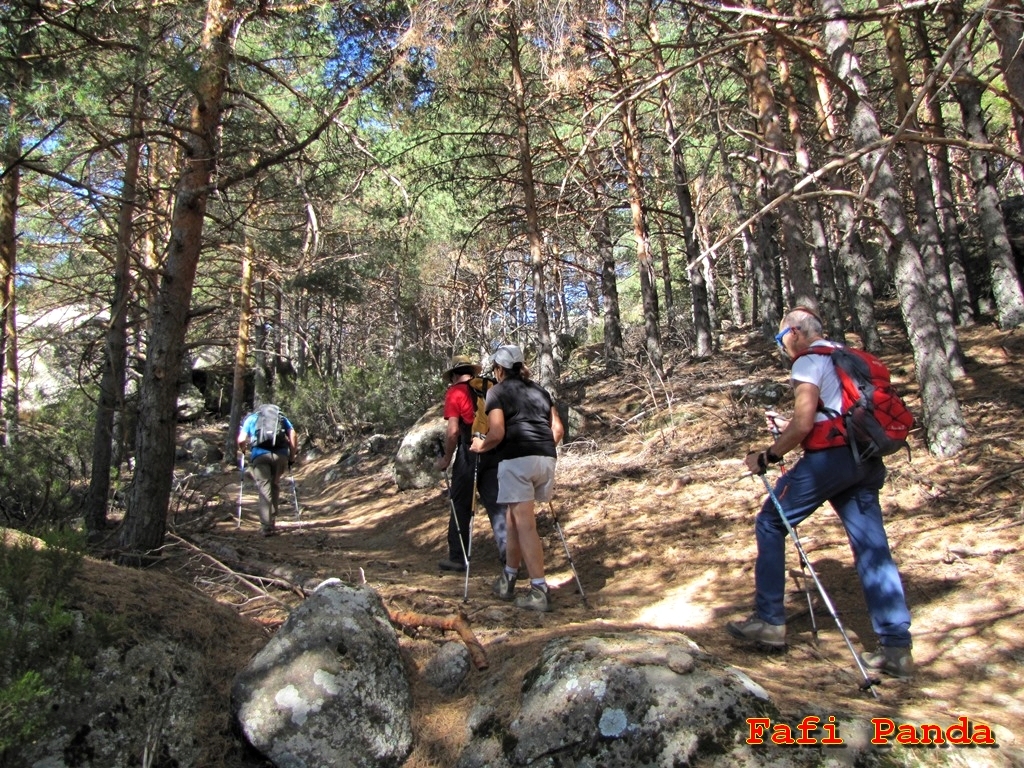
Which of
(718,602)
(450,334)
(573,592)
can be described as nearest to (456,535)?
(573,592)

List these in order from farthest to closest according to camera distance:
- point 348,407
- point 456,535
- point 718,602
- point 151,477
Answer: point 348,407 → point 456,535 → point 151,477 → point 718,602

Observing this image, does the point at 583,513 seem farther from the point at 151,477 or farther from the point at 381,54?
the point at 381,54

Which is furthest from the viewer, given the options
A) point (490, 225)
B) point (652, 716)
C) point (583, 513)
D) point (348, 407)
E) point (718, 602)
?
point (348, 407)

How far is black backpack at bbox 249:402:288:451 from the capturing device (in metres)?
8.65

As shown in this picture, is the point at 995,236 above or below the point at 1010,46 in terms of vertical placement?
below

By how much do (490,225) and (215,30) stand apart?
5.92 meters

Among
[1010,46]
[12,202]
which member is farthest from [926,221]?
[12,202]

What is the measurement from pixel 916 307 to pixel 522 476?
434 centimetres

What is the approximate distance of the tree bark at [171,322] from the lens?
5477 mm

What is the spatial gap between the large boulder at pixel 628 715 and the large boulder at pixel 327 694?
1.35 ft

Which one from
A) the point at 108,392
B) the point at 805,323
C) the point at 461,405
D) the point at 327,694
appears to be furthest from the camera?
the point at 108,392

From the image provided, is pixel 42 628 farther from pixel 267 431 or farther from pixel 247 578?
pixel 267 431

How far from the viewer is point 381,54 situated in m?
6.93

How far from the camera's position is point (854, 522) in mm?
3629
